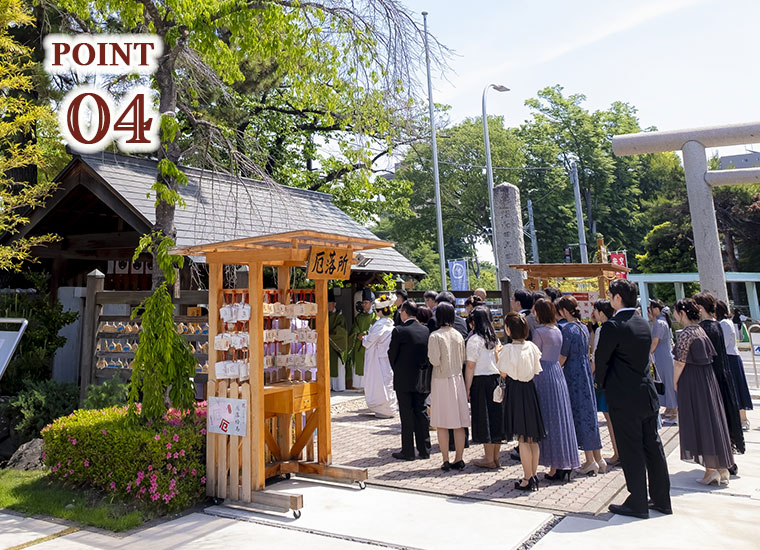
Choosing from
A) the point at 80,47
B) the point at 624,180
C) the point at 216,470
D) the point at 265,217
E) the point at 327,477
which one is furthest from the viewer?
the point at 624,180

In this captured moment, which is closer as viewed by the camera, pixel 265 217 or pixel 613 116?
pixel 265 217

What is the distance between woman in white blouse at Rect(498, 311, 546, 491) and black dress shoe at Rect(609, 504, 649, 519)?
835 mm

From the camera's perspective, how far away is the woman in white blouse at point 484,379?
239 inches

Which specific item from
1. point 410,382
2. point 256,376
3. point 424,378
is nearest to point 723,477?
point 424,378

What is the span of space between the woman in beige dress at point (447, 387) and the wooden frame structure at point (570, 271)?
4.18 metres

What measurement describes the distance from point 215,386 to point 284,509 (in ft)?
4.53

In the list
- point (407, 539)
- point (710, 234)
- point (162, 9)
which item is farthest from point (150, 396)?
point (710, 234)

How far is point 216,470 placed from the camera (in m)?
5.18

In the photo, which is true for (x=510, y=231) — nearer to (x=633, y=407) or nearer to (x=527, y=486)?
(x=527, y=486)

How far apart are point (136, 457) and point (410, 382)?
309 centimetres

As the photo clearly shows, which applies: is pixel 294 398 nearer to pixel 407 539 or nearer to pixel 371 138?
pixel 407 539

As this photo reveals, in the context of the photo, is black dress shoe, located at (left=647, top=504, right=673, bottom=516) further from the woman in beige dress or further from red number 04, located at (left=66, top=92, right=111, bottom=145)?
red number 04, located at (left=66, top=92, right=111, bottom=145)

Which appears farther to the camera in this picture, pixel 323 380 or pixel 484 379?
pixel 484 379

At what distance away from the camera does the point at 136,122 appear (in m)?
8.52
